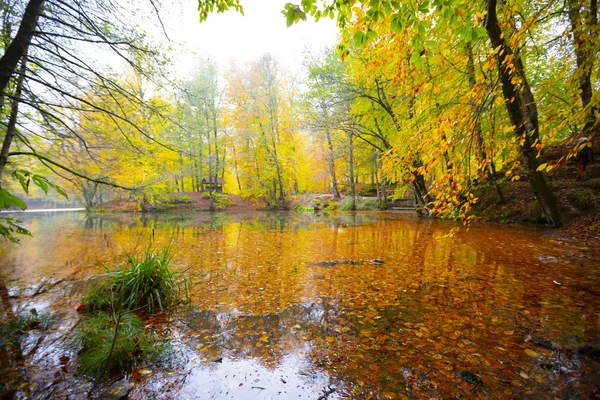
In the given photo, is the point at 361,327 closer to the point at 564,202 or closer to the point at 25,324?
the point at 25,324

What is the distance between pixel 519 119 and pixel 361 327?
5169 millimetres

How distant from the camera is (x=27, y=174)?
2176 mm

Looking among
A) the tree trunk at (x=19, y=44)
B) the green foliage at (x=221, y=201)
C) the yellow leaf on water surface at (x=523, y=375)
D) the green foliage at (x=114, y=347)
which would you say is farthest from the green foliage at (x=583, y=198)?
the green foliage at (x=221, y=201)

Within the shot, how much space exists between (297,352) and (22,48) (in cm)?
486

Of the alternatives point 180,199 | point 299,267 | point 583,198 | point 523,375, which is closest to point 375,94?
point 583,198

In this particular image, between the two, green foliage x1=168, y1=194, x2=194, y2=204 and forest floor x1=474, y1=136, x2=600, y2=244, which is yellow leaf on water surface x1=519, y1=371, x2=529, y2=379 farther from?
green foliage x1=168, y1=194, x2=194, y2=204

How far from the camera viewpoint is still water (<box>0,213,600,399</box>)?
205cm

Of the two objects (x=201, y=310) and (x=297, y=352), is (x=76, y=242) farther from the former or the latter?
(x=297, y=352)

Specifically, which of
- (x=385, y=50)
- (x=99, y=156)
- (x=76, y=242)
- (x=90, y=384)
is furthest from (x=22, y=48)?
(x=76, y=242)

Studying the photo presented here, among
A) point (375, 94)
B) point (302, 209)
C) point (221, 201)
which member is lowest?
point (302, 209)

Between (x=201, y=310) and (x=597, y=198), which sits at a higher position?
(x=597, y=198)

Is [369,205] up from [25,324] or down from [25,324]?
up

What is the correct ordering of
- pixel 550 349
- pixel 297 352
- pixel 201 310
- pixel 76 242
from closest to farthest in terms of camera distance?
pixel 550 349
pixel 297 352
pixel 201 310
pixel 76 242

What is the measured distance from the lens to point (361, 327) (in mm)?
2951
